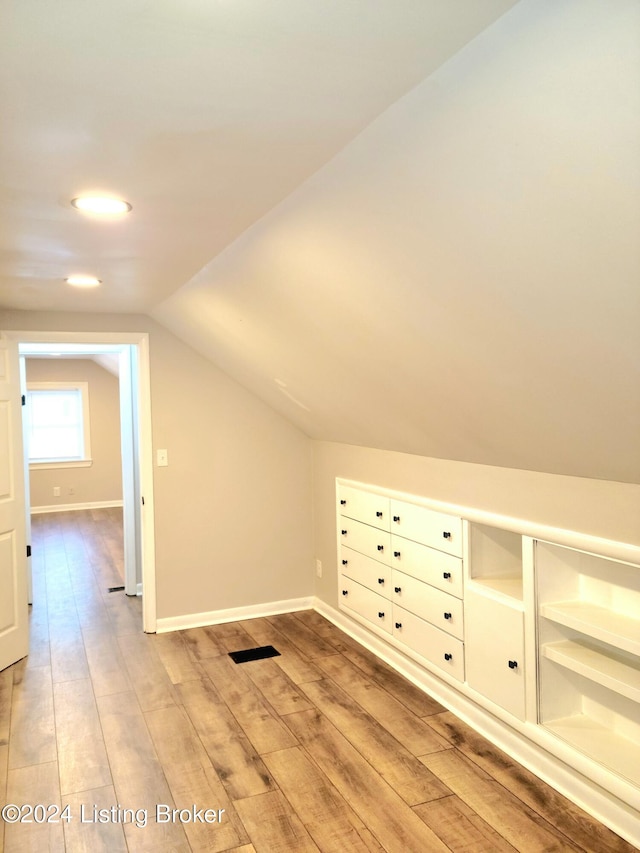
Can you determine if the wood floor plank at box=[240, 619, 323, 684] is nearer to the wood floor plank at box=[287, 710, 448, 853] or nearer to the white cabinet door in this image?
the wood floor plank at box=[287, 710, 448, 853]

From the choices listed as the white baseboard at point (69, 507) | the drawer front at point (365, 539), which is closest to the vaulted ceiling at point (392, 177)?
the drawer front at point (365, 539)

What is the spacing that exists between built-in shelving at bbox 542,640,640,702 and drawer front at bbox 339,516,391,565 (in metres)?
1.25

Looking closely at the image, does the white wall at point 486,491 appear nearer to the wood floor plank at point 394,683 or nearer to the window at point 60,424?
the wood floor plank at point 394,683

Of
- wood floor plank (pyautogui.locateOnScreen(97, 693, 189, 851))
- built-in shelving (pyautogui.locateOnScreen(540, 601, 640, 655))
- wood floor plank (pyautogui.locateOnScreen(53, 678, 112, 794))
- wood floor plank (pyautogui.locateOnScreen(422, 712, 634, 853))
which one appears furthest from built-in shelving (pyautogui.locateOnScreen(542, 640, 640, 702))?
wood floor plank (pyautogui.locateOnScreen(53, 678, 112, 794))

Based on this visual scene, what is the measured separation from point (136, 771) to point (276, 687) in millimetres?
926

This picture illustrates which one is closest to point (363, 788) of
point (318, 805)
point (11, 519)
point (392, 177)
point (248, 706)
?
point (318, 805)

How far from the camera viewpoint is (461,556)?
3.02 meters

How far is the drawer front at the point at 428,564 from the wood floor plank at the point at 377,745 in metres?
0.70

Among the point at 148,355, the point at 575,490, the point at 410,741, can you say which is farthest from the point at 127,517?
the point at 575,490

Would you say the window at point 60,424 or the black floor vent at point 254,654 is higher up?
the window at point 60,424

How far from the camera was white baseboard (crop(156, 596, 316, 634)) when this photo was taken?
4453 millimetres

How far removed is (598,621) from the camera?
7.79 ft

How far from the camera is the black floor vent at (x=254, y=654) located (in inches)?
155

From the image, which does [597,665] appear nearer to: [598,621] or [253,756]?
[598,621]
